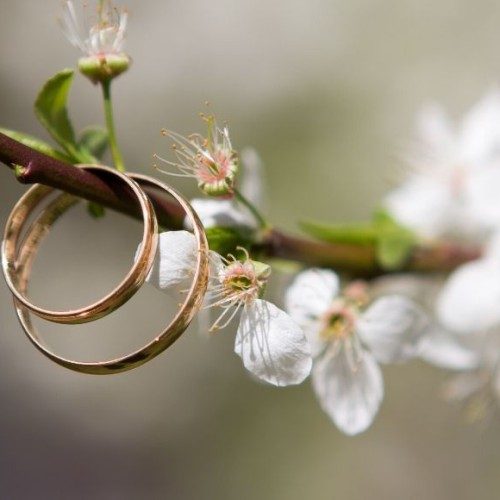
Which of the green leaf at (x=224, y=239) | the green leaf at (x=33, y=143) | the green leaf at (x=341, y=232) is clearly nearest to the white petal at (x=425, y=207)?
Answer: the green leaf at (x=341, y=232)

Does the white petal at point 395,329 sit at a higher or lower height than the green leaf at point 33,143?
higher

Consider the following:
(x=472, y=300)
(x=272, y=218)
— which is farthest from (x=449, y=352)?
(x=272, y=218)

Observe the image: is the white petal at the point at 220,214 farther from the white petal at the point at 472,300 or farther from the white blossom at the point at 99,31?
the white petal at the point at 472,300

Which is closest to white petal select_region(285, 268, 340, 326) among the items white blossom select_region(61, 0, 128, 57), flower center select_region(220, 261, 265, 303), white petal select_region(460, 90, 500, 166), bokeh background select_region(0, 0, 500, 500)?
flower center select_region(220, 261, 265, 303)

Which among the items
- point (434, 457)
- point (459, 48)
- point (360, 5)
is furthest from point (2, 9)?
point (434, 457)

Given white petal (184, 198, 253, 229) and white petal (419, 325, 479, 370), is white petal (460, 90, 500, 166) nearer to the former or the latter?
white petal (419, 325, 479, 370)

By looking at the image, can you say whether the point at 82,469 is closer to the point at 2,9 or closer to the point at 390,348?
the point at 2,9
